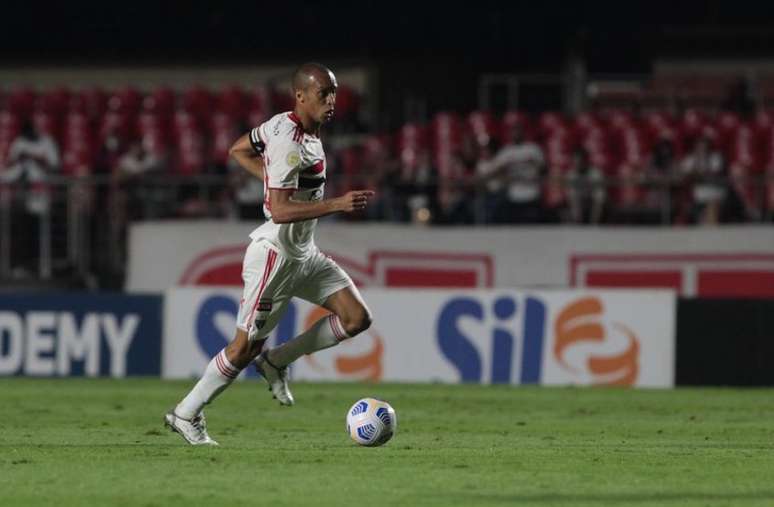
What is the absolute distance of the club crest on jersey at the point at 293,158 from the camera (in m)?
10.2

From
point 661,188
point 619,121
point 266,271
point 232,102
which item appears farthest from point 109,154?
point 266,271

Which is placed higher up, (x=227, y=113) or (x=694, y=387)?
(x=227, y=113)

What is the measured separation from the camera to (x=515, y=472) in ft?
30.2

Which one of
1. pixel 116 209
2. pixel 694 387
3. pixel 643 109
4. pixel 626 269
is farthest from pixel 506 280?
pixel 643 109

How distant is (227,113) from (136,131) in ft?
5.13

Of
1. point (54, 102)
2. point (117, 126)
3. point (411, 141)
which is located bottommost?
point (411, 141)

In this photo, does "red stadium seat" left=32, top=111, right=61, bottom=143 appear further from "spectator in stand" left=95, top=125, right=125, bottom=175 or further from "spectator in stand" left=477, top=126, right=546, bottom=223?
"spectator in stand" left=477, top=126, right=546, bottom=223

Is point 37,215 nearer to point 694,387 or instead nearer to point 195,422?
point 694,387

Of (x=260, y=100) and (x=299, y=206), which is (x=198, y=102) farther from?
(x=299, y=206)

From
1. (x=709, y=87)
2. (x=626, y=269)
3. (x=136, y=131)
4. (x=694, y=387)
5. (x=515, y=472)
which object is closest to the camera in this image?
(x=515, y=472)

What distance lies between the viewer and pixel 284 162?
10234 mm

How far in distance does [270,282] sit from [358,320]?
0.73m

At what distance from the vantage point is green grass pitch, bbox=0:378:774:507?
8.26 m

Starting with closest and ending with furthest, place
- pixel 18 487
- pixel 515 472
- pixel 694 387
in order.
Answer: pixel 18 487, pixel 515 472, pixel 694 387
